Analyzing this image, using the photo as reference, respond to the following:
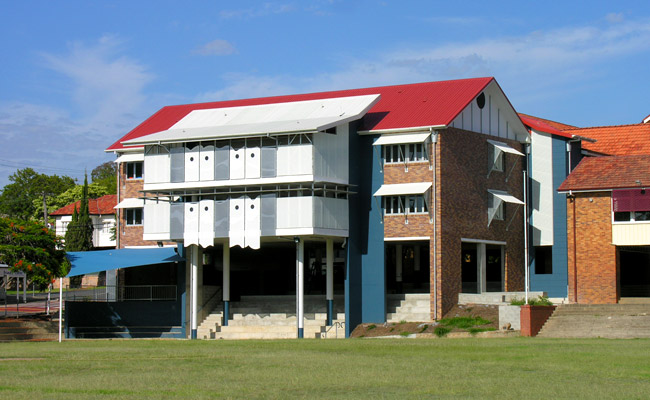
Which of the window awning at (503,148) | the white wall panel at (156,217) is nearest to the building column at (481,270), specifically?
the window awning at (503,148)

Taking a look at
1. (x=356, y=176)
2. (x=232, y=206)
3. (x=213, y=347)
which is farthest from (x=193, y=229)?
(x=213, y=347)

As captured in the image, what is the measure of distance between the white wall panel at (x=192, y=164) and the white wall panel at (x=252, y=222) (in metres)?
3.02

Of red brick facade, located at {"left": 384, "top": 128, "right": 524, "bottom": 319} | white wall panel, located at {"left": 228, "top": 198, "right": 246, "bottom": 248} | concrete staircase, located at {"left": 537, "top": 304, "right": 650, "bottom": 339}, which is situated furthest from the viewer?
red brick facade, located at {"left": 384, "top": 128, "right": 524, "bottom": 319}

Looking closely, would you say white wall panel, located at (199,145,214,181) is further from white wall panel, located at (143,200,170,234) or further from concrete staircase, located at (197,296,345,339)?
concrete staircase, located at (197,296,345,339)

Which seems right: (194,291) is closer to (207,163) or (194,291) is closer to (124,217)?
(207,163)

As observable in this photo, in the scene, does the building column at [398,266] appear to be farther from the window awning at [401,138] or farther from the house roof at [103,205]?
the house roof at [103,205]

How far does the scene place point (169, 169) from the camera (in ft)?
153

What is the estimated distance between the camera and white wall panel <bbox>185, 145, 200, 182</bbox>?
151 feet

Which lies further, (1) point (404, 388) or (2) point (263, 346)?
(2) point (263, 346)

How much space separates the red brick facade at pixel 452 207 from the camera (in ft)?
148

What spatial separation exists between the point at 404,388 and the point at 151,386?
4.96 metres

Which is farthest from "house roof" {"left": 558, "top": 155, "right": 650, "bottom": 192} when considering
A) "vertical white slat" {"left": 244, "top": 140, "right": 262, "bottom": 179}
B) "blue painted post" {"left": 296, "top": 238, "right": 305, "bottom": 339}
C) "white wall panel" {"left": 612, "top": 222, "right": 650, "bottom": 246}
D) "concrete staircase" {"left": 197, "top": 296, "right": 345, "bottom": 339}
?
"vertical white slat" {"left": 244, "top": 140, "right": 262, "bottom": 179}

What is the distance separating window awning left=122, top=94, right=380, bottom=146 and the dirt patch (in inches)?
361

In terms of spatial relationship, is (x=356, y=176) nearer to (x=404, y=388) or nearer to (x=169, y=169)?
(x=169, y=169)
